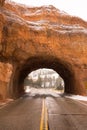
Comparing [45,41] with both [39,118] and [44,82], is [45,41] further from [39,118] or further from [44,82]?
[44,82]

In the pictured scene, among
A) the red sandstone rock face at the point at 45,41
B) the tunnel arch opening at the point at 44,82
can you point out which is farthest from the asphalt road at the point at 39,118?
the tunnel arch opening at the point at 44,82

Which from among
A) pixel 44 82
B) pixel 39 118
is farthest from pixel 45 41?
pixel 44 82

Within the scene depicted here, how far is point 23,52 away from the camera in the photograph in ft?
131

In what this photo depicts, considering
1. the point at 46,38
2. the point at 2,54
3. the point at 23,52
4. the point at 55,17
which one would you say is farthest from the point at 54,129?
the point at 55,17

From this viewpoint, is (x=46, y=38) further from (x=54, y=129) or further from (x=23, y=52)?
(x=54, y=129)

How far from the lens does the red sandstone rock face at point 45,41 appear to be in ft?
123

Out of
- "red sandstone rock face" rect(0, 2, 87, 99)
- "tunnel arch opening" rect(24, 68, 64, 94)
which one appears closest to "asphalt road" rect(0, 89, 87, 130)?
"red sandstone rock face" rect(0, 2, 87, 99)

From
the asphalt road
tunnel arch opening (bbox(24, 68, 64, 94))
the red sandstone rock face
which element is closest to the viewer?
the asphalt road

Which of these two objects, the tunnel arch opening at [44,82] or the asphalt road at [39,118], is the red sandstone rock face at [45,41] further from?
the tunnel arch opening at [44,82]

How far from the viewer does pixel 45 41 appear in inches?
1660

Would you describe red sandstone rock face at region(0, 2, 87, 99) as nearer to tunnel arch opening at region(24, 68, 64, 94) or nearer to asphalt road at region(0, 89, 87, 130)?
asphalt road at region(0, 89, 87, 130)

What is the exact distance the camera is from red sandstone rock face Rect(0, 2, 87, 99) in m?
37.4

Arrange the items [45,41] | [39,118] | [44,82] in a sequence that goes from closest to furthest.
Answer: [39,118], [45,41], [44,82]

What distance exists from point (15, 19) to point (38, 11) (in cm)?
1282
